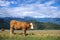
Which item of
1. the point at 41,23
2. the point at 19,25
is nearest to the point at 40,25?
the point at 41,23

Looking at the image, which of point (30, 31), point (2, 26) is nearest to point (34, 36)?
point (30, 31)

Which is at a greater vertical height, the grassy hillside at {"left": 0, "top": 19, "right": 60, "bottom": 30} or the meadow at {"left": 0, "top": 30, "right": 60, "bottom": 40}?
the grassy hillside at {"left": 0, "top": 19, "right": 60, "bottom": 30}

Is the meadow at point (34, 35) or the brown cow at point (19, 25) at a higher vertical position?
the brown cow at point (19, 25)

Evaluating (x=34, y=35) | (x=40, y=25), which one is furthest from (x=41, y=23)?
(x=34, y=35)

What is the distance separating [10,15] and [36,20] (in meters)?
0.25

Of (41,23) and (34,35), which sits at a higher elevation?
(41,23)

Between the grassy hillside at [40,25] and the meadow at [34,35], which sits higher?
the grassy hillside at [40,25]

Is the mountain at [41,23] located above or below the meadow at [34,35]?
above

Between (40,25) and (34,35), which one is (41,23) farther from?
(34,35)

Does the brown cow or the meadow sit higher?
the brown cow

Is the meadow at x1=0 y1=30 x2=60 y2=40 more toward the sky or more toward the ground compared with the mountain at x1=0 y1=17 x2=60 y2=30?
more toward the ground

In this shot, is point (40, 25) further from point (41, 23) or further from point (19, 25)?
point (19, 25)

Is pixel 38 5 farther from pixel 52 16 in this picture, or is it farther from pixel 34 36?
pixel 34 36

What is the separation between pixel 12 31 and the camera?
5.67 ft
